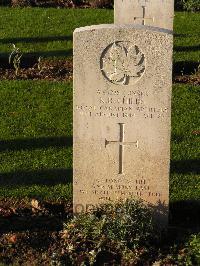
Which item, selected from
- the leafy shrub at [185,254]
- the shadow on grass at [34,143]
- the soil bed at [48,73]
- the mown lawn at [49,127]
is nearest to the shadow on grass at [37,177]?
the mown lawn at [49,127]

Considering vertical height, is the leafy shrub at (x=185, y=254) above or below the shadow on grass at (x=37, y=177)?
below

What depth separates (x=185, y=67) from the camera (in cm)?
1105

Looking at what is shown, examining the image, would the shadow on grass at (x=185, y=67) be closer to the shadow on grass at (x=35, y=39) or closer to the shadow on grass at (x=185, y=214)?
the shadow on grass at (x=35, y=39)

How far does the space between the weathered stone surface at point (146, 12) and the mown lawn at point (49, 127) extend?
1036 mm

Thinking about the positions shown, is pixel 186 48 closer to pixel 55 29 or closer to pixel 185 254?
pixel 55 29

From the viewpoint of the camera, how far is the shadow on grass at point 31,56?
11.0 metres

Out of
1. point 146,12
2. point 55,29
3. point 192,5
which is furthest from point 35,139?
point 192,5

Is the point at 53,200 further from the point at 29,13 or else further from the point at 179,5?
the point at 179,5

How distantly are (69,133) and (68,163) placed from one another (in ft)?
3.07

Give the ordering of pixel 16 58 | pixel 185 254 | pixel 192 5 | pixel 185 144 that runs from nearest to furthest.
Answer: pixel 185 254, pixel 185 144, pixel 16 58, pixel 192 5

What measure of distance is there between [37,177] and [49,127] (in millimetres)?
1529

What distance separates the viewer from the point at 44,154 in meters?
7.71

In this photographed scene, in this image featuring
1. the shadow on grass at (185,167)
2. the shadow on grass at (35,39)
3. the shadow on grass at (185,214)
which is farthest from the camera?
the shadow on grass at (35,39)

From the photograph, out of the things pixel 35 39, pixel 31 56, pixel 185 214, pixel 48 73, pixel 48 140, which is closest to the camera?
pixel 185 214
